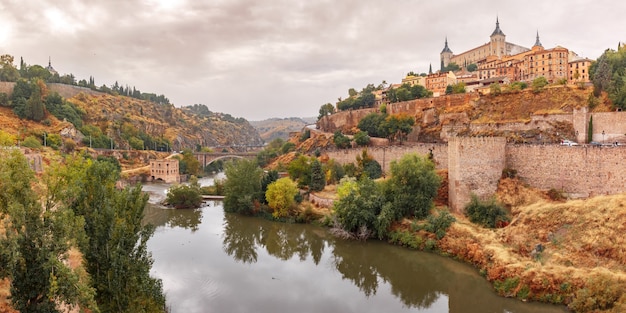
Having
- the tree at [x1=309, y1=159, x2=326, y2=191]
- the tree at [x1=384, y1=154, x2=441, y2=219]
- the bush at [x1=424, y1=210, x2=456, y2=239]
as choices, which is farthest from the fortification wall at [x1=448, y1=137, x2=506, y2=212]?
the tree at [x1=309, y1=159, x2=326, y2=191]

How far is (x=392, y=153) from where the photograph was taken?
125 ft

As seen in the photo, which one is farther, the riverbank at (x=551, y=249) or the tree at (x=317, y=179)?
the tree at (x=317, y=179)

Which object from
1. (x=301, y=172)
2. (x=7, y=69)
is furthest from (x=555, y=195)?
(x=7, y=69)

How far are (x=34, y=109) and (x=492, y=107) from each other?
221 ft

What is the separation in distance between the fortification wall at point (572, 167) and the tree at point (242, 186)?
65.6 feet

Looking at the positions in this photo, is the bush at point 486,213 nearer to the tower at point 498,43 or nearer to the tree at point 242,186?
the tree at point 242,186

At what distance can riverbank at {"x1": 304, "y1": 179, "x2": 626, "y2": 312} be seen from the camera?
1514cm

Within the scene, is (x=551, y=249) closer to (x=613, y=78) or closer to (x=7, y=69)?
(x=613, y=78)

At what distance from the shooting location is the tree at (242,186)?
34591 millimetres

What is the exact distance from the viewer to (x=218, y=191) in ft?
146

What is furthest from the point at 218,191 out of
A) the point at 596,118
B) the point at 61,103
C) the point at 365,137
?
the point at 61,103

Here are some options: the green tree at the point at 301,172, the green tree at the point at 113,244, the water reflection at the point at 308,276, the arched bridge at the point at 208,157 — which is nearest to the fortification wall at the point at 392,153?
the green tree at the point at 301,172

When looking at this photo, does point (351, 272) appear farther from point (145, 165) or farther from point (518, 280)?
point (145, 165)

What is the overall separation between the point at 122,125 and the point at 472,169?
7785cm
